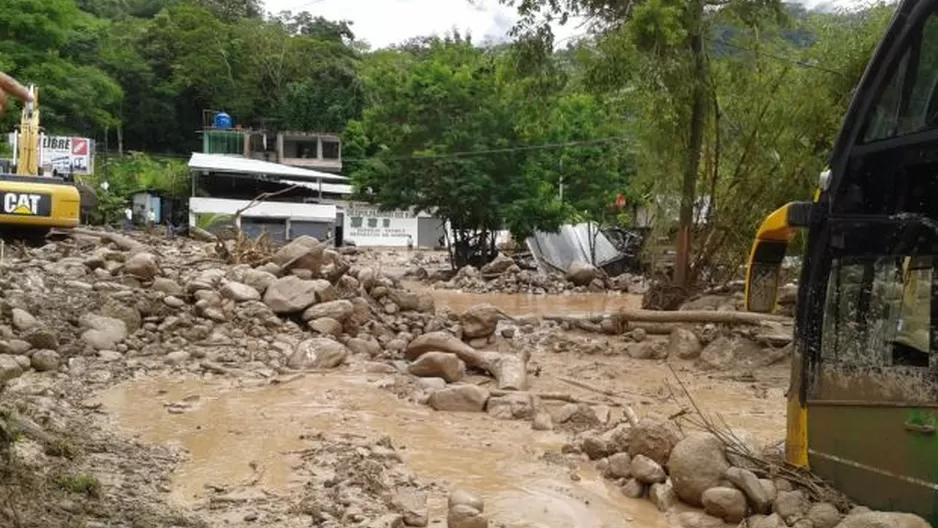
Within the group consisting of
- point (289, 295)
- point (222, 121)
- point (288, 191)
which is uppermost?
point (222, 121)

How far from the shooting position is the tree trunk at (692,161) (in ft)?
53.6

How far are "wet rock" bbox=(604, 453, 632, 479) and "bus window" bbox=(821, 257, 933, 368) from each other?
2.36 meters

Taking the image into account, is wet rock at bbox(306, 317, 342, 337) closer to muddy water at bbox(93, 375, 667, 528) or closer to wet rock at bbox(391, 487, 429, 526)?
muddy water at bbox(93, 375, 667, 528)

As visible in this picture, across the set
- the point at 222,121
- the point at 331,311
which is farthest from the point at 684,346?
the point at 222,121

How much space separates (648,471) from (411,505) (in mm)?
1914

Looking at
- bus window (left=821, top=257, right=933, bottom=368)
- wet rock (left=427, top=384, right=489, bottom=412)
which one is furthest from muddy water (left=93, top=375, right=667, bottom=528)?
bus window (left=821, top=257, right=933, bottom=368)

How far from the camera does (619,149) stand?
3025 centimetres

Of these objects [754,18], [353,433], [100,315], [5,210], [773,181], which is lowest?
[353,433]

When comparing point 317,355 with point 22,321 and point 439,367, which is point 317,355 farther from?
point 22,321

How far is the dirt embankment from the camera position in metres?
6.06

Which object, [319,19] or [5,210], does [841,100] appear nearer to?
[5,210]

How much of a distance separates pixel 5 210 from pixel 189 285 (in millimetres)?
Answer: 2827

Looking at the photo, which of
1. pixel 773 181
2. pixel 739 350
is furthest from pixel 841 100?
pixel 739 350

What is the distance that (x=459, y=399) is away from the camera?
33.5 feet
